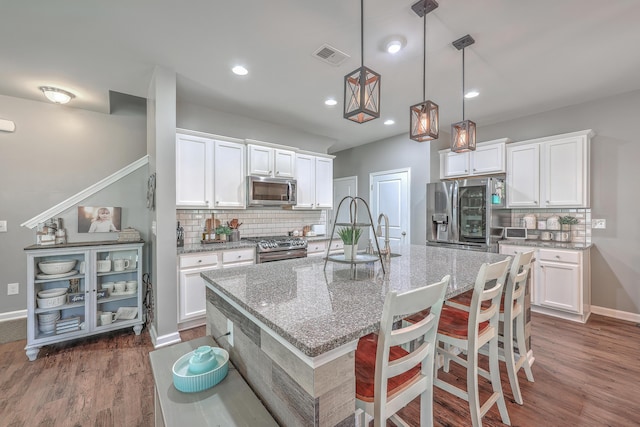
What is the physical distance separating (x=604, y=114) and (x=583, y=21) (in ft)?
7.24

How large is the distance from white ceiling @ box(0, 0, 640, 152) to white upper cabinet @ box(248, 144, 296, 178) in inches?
24.4

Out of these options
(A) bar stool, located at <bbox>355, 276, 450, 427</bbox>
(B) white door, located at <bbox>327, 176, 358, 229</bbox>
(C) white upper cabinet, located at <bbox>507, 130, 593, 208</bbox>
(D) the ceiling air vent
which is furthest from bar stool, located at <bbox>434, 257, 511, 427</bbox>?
(B) white door, located at <bbox>327, 176, 358, 229</bbox>

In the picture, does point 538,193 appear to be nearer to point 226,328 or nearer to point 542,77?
point 542,77

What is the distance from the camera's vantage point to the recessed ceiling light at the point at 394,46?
90.7 inches

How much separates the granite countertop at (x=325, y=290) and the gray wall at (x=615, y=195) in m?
2.45

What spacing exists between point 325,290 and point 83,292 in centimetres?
288

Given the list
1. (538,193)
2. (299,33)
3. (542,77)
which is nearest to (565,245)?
(538,193)

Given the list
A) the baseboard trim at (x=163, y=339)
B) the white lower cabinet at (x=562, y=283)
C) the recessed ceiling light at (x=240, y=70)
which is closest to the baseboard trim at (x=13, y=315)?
the baseboard trim at (x=163, y=339)

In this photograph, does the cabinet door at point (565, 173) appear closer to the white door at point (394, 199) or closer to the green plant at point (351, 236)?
the white door at point (394, 199)

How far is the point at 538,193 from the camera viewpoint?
3799 millimetres

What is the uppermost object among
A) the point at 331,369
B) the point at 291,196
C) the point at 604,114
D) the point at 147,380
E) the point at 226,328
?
the point at 604,114

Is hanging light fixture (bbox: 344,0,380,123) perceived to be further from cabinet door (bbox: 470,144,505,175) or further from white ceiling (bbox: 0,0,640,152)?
cabinet door (bbox: 470,144,505,175)

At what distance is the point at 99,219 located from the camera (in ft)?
11.0

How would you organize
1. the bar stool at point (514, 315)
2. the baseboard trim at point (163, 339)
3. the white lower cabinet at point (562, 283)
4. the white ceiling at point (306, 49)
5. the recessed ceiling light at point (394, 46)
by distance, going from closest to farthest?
the bar stool at point (514, 315), the white ceiling at point (306, 49), the recessed ceiling light at point (394, 46), the baseboard trim at point (163, 339), the white lower cabinet at point (562, 283)
